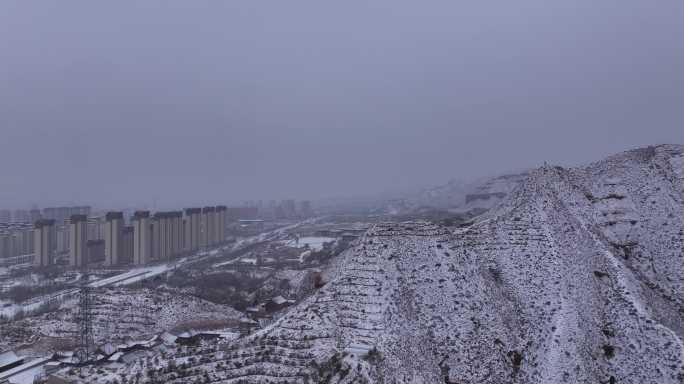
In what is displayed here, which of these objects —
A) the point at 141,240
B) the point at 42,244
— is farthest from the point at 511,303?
the point at 42,244

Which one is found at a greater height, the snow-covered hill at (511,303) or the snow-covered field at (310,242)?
the snow-covered hill at (511,303)

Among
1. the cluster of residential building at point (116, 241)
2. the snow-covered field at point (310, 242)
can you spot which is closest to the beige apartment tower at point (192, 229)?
the cluster of residential building at point (116, 241)

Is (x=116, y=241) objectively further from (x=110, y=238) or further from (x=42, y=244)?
(x=42, y=244)

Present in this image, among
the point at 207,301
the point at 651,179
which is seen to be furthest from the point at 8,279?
the point at 651,179

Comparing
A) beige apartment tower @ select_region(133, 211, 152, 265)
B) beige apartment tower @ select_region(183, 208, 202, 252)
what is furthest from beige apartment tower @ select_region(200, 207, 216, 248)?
beige apartment tower @ select_region(133, 211, 152, 265)

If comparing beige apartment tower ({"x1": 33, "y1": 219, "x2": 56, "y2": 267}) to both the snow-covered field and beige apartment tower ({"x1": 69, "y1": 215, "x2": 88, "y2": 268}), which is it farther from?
the snow-covered field

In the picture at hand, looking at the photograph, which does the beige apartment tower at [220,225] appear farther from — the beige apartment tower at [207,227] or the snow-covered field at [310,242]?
the snow-covered field at [310,242]

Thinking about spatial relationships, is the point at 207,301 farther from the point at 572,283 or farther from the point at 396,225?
the point at 572,283
